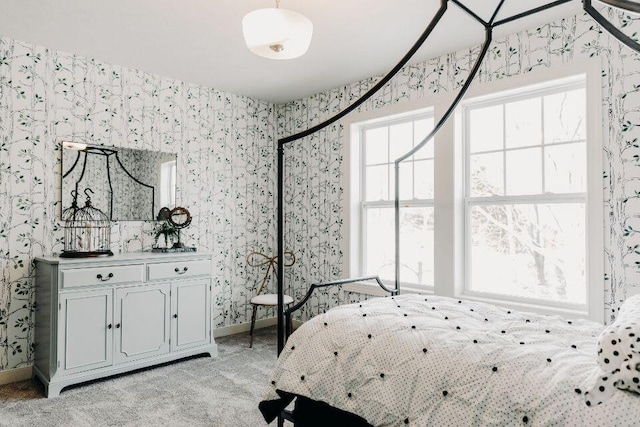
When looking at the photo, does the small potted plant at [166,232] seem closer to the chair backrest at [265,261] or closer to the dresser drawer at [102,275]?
the dresser drawer at [102,275]

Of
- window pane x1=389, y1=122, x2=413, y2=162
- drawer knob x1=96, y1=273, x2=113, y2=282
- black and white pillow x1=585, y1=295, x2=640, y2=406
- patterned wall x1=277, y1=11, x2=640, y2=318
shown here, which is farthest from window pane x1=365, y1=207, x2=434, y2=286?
black and white pillow x1=585, y1=295, x2=640, y2=406

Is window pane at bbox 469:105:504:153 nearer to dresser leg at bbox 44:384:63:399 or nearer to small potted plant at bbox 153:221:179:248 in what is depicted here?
small potted plant at bbox 153:221:179:248

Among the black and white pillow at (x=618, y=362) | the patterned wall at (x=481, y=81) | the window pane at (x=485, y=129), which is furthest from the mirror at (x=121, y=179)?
the black and white pillow at (x=618, y=362)

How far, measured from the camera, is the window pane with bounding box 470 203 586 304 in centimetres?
300

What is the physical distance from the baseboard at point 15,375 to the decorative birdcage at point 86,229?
97 centimetres

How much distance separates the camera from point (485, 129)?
3.46 metres

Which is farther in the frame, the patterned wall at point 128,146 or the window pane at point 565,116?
the patterned wall at point 128,146

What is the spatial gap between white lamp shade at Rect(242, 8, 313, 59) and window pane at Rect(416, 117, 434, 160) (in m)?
1.95

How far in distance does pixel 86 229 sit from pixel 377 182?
2710 mm

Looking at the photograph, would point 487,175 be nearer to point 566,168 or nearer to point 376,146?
point 566,168

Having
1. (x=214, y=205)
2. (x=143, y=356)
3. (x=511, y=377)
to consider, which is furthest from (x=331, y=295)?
(x=511, y=377)

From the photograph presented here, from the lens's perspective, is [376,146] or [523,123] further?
[376,146]

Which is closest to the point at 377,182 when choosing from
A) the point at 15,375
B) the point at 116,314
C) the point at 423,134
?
the point at 423,134

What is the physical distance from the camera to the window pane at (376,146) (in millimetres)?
4223
